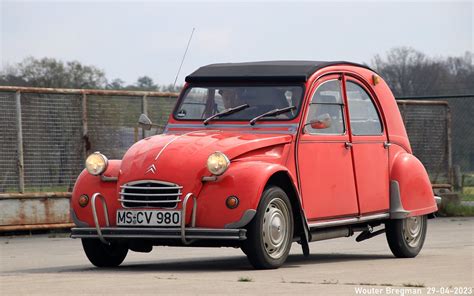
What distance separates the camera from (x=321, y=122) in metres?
12.6

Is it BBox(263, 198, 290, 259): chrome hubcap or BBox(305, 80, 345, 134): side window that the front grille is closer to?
BBox(263, 198, 290, 259): chrome hubcap

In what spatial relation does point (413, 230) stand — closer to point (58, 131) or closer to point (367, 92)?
point (367, 92)

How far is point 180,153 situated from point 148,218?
676 millimetres

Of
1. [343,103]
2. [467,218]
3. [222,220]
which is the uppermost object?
[343,103]

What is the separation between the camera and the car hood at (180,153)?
11.5 meters

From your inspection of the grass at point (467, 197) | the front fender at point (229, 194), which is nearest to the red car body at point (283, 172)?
the front fender at point (229, 194)

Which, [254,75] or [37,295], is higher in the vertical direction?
[254,75]

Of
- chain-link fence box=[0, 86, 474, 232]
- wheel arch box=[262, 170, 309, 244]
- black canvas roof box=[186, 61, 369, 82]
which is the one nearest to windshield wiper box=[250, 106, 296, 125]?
black canvas roof box=[186, 61, 369, 82]

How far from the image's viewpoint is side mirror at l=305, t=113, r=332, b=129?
1250 cm

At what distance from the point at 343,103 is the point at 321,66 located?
56cm

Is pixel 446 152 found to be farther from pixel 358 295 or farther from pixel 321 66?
pixel 358 295

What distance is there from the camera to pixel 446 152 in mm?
26266

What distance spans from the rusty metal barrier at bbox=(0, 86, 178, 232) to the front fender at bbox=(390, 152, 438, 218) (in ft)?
23.2

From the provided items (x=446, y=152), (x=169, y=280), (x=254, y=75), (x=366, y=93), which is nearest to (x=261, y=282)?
(x=169, y=280)
